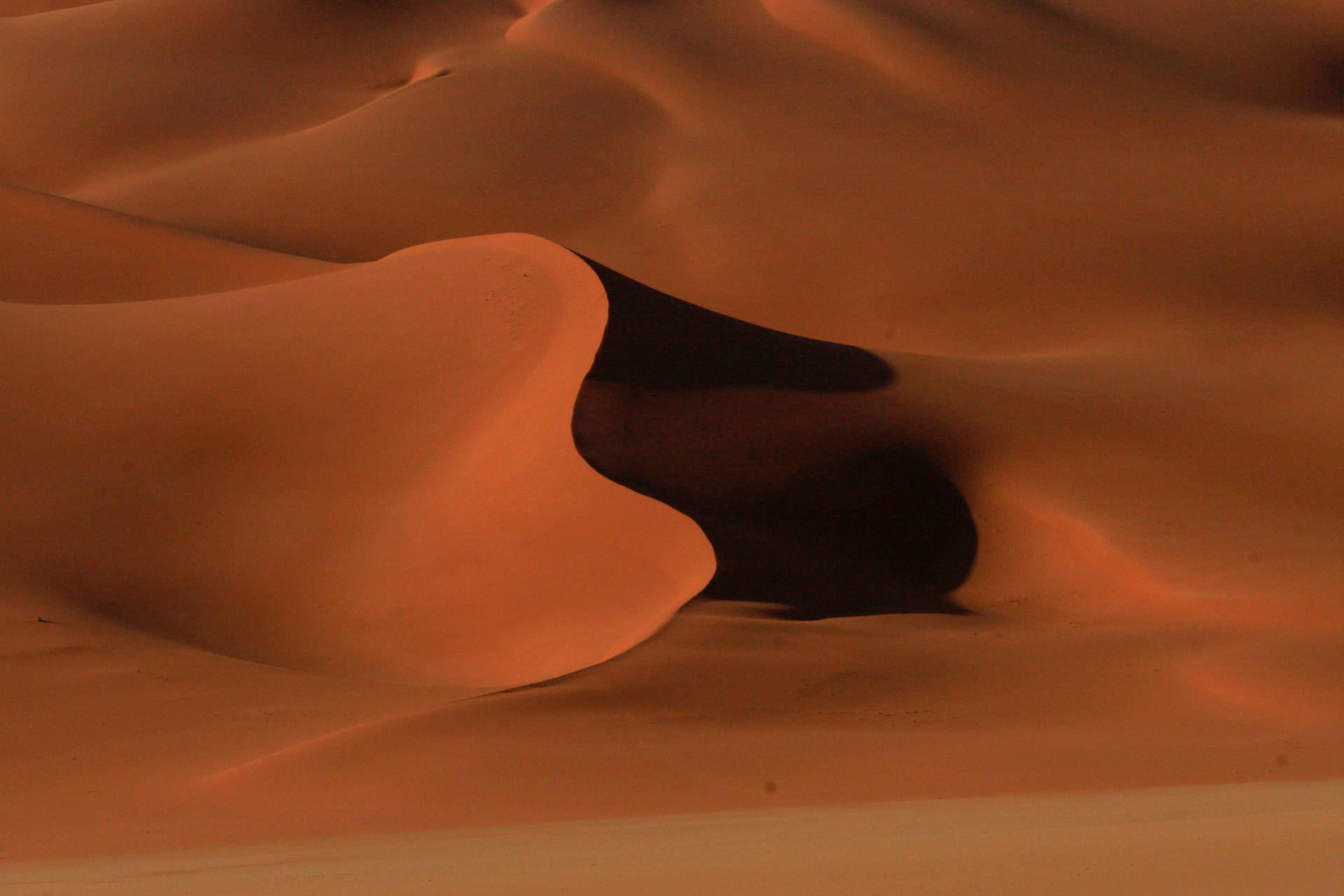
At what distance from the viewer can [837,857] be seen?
4.23m

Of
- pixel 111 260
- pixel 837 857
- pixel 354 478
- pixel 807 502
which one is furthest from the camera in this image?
pixel 111 260

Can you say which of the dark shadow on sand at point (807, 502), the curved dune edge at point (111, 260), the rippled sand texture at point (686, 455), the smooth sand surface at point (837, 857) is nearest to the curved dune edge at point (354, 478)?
the rippled sand texture at point (686, 455)

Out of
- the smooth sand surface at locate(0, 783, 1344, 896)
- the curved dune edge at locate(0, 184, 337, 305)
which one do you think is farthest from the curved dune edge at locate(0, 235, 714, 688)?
the curved dune edge at locate(0, 184, 337, 305)

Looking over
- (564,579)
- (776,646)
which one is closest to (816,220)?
(564,579)

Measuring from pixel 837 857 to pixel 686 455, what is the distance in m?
6.56

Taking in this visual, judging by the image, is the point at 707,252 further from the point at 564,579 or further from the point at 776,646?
the point at 776,646

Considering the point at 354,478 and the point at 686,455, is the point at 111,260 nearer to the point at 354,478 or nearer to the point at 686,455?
the point at 354,478

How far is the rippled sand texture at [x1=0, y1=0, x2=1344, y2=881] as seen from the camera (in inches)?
268

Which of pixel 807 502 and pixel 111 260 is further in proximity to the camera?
pixel 111 260

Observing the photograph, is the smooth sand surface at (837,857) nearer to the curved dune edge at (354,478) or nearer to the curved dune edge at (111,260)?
the curved dune edge at (354,478)

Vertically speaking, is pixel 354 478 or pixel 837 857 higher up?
pixel 354 478

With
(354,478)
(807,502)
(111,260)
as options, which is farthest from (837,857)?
(111,260)

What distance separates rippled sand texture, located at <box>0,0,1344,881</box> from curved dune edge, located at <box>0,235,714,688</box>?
4cm

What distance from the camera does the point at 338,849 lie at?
17.1 ft
